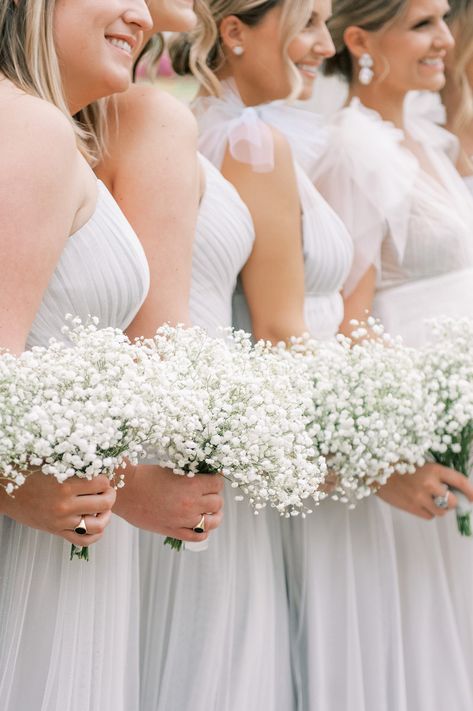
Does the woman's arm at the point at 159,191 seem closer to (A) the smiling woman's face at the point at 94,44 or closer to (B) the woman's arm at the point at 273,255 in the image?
(A) the smiling woman's face at the point at 94,44

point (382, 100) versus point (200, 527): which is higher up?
point (382, 100)

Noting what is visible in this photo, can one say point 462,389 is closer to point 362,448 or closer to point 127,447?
point 362,448

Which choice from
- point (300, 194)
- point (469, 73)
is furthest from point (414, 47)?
point (300, 194)

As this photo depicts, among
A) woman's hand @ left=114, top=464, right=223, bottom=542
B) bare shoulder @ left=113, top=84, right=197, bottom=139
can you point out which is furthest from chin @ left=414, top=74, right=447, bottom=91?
woman's hand @ left=114, top=464, right=223, bottom=542

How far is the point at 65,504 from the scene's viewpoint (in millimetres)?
2402

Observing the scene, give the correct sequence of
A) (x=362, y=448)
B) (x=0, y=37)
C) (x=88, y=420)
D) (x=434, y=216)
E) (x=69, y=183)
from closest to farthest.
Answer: (x=88, y=420) < (x=69, y=183) < (x=0, y=37) < (x=362, y=448) < (x=434, y=216)

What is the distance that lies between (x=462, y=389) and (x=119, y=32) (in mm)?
1379

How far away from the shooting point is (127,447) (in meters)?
2.42

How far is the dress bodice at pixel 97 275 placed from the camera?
8.89 ft

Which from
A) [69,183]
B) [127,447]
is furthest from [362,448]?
[69,183]

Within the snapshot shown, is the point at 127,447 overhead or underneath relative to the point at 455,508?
overhead

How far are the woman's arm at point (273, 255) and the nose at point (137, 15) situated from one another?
0.78 metres

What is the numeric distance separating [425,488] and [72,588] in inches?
48.1

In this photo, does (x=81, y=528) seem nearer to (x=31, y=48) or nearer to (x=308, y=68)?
(x=31, y=48)
